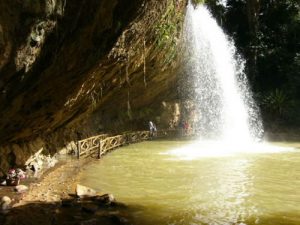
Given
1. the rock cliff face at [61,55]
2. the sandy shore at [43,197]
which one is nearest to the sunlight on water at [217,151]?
the rock cliff face at [61,55]

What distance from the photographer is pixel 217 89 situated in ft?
108

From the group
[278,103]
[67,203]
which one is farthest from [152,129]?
[67,203]

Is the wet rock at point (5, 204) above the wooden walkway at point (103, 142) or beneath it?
beneath

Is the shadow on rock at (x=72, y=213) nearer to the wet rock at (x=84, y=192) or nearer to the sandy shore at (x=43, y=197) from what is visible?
the sandy shore at (x=43, y=197)

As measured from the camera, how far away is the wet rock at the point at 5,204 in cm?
1024

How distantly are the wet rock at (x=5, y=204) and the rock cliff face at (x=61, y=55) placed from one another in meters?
1.94

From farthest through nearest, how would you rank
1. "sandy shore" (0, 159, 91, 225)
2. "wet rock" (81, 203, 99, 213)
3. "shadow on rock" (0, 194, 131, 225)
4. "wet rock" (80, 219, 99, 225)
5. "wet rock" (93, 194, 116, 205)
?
1. "wet rock" (93, 194, 116, 205)
2. "wet rock" (81, 203, 99, 213)
3. "sandy shore" (0, 159, 91, 225)
4. "shadow on rock" (0, 194, 131, 225)
5. "wet rock" (80, 219, 99, 225)

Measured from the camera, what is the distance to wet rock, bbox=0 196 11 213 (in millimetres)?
10242

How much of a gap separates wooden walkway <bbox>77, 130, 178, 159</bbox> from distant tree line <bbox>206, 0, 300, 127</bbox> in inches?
442

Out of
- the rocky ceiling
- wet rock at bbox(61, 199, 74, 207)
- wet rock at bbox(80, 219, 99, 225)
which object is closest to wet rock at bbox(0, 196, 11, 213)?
wet rock at bbox(61, 199, 74, 207)

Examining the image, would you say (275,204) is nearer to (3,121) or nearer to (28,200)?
(28,200)

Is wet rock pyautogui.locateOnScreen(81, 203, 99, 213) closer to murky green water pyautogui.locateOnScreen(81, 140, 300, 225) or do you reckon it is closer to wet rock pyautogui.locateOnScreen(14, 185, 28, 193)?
murky green water pyautogui.locateOnScreen(81, 140, 300, 225)

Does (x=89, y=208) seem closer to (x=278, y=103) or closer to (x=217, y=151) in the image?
(x=217, y=151)

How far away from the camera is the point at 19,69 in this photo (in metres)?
8.49
